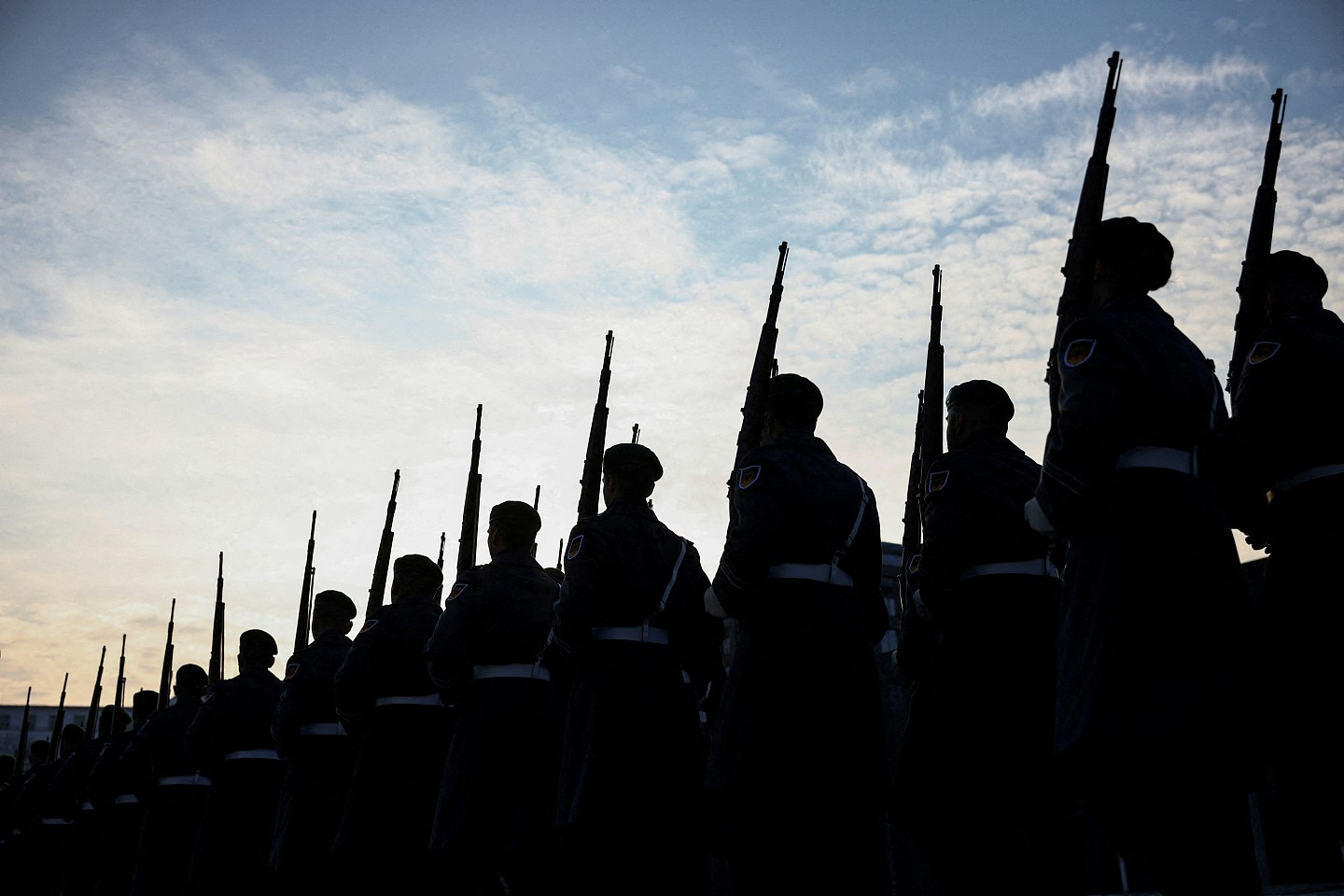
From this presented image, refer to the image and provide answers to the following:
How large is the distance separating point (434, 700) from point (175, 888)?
483 cm

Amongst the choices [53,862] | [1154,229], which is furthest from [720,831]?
[53,862]

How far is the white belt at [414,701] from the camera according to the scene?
28.0ft

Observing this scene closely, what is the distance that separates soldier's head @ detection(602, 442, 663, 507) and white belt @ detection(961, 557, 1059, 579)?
2.12m

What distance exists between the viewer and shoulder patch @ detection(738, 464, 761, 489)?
5668mm

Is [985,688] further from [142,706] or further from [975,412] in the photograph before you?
[142,706]

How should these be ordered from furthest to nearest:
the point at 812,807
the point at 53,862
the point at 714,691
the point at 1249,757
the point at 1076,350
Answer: the point at 53,862 < the point at 714,691 < the point at 812,807 < the point at 1076,350 < the point at 1249,757

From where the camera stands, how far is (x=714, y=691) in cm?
709

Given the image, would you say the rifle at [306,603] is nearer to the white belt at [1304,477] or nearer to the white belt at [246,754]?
the white belt at [246,754]

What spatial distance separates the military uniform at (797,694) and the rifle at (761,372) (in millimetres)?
2253

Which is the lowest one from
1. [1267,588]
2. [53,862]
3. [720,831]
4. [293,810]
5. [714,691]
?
[53,862]

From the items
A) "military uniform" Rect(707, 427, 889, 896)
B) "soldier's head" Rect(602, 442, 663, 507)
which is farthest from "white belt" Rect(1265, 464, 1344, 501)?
"soldier's head" Rect(602, 442, 663, 507)

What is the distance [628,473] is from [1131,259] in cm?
316

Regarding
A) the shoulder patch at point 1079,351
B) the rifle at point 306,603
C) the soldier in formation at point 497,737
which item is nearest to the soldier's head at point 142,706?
the rifle at point 306,603

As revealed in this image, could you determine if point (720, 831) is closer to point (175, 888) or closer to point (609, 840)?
point (609, 840)
